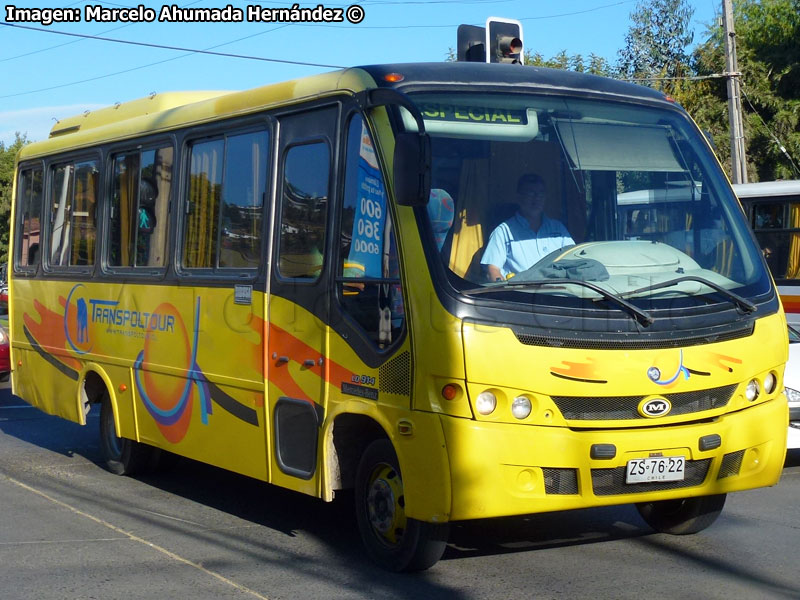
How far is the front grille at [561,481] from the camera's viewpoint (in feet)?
19.4

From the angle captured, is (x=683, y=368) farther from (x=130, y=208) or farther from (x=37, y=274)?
(x=37, y=274)

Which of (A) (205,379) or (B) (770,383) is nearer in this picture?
(B) (770,383)

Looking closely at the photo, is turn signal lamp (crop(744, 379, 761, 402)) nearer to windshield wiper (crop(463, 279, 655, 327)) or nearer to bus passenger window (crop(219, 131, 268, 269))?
windshield wiper (crop(463, 279, 655, 327))

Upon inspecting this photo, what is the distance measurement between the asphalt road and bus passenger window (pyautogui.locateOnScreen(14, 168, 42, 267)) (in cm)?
259

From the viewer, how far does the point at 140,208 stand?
922cm

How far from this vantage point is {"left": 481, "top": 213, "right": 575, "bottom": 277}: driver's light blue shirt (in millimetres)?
6098

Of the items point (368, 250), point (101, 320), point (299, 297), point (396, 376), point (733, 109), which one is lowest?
point (396, 376)

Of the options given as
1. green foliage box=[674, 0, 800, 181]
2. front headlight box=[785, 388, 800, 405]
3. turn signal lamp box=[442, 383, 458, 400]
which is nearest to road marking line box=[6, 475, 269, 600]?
turn signal lamp box=[442, 383, 458, 400]

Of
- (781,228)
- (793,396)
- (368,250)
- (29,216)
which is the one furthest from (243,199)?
(781,228)

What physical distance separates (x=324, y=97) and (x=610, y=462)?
2.65 meters

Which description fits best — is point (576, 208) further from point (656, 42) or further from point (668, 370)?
point (656, 42)

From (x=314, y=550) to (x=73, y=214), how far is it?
469cm

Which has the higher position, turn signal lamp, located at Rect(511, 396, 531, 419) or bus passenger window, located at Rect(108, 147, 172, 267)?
bus passenger window, located at Rect(108, 147, 172, 267)

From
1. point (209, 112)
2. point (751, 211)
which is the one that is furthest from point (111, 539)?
point (751, 211)
